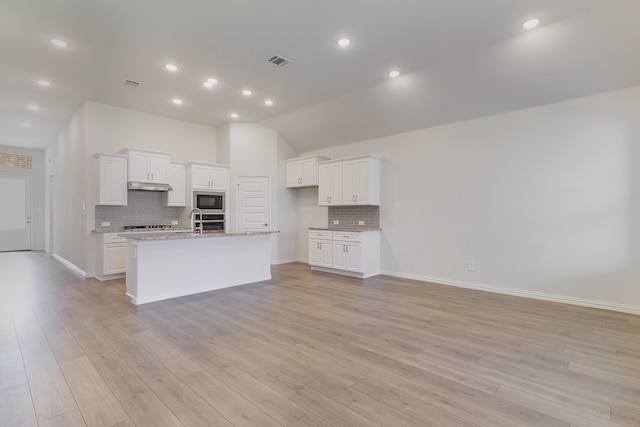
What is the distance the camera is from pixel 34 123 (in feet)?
23.2

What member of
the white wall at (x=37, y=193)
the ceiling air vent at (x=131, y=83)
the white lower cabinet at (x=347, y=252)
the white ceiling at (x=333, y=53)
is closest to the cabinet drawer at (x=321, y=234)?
the white lower cabinet at (x=347, y=252)

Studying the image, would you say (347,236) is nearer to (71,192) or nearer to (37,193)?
(71,192)

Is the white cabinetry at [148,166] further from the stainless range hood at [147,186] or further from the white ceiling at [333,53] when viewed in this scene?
the white ceiling at [333,53]

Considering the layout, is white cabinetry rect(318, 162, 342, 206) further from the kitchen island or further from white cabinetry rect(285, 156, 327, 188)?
the kitchen island

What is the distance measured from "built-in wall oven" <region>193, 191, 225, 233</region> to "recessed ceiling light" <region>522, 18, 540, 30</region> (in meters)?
5.87

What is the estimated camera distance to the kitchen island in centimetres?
411

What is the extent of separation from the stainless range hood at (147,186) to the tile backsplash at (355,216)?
345 centimetres

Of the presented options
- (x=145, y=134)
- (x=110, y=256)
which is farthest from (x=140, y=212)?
(x=145, y=134)

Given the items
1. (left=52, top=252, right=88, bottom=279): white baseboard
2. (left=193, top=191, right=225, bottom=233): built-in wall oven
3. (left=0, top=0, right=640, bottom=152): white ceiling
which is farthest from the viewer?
(left=193, top=191, right=225, bottom=233): built-in wall oven

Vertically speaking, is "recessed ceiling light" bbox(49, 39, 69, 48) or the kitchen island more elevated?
"recessed ceiling light" bbox(49, 39, 69, 48)

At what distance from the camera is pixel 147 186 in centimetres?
600

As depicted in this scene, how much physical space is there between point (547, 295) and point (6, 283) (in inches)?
333

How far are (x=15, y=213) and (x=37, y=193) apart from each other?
0.80 meters

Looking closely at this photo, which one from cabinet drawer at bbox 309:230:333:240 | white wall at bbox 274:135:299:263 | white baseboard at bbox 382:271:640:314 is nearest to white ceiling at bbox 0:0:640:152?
white wall at bbox 274:135:299:263
